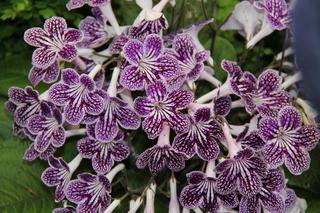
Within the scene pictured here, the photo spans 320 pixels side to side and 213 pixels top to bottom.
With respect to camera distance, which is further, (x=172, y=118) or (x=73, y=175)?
(x=73, y=175)

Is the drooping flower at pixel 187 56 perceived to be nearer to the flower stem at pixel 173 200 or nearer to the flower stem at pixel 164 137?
the flower stem at pixel 164 137

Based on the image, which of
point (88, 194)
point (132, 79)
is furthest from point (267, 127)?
point (88, 194)

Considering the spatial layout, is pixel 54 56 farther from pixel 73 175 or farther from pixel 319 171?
pixel 319 171

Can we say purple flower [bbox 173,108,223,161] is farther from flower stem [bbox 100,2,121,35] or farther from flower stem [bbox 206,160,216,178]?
flower stem [bbox 100,2,121,35]

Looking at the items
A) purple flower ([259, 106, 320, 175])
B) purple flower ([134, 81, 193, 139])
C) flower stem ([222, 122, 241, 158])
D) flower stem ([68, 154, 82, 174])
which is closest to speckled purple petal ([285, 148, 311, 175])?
purple flower ([259, 106, 320, 175])

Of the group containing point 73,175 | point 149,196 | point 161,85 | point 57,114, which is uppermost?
point 161,85

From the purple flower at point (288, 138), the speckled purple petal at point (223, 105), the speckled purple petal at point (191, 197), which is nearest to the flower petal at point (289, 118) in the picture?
the purple flower at point (288, 138)

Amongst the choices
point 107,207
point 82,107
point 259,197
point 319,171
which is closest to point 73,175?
point 107,207
